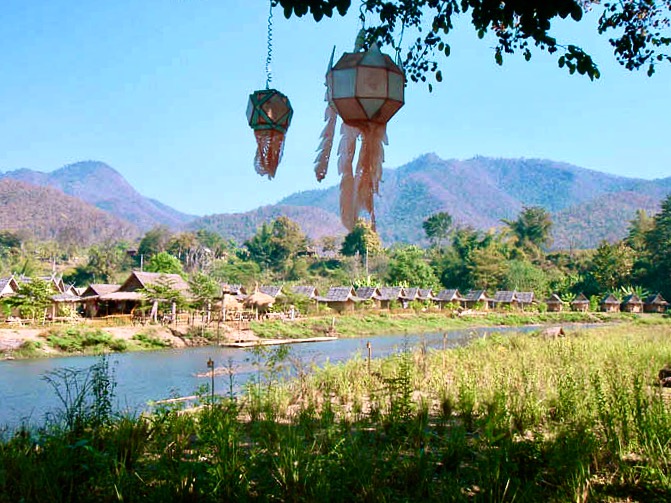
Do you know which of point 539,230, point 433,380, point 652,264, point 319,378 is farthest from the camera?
point 539,230

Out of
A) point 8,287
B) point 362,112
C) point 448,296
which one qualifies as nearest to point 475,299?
point 448,296

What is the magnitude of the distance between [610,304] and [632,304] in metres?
1.36

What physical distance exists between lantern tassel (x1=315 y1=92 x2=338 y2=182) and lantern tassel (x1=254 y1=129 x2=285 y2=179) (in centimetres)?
35

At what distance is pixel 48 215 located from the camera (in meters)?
81.6

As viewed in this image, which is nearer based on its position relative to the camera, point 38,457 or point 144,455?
point 38,457

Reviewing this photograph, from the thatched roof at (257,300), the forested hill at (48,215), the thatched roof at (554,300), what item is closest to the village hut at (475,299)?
the thatched roof at (554,300)

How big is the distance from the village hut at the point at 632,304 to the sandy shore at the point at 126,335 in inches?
1099

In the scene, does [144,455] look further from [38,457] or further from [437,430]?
[437,430]

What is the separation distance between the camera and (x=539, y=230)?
58.5 metres

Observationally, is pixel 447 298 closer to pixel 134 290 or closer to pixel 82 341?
pixel 134 290

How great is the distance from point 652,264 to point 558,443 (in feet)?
142

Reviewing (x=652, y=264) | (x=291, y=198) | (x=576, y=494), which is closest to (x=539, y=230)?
(x=652, y=264)

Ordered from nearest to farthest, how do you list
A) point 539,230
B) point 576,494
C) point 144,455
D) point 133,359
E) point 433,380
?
1. point 576,494
2. point 144,455
3. point 433,380
4. point 133,359
5. point 539,230

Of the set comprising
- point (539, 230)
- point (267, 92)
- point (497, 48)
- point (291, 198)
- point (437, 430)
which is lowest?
point (437, 430)
